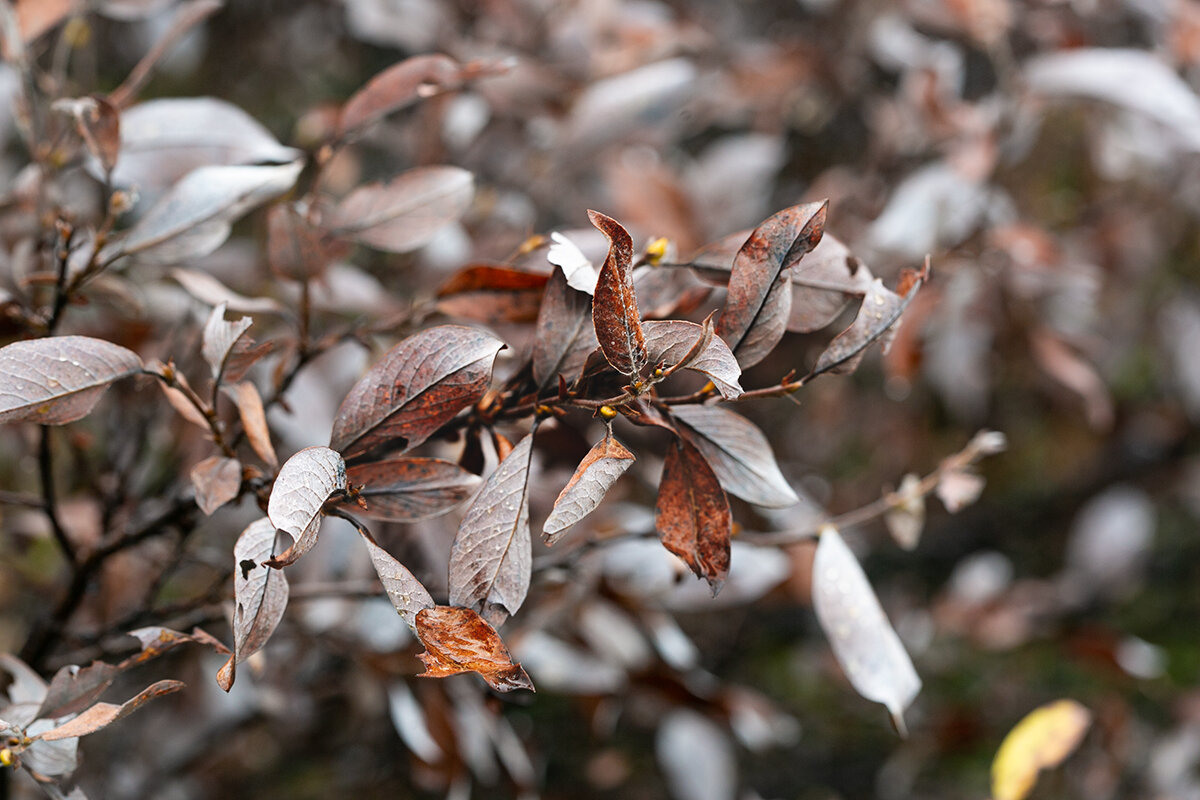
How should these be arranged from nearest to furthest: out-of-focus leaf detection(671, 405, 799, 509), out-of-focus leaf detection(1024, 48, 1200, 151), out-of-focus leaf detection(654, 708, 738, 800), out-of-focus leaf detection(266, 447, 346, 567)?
out-of-focus leaf detection(266, 447, 346, 567) < out-of-focus leaf detection(671, 405, 799, 509) < out-of-focus leaf detection(1024, 48, 1200, 151) < out-of-focus leaf detection(654, 708, 738, 800)

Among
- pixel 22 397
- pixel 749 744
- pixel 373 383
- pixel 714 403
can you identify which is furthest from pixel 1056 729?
pixel 22 397

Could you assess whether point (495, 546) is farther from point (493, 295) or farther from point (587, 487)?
point (493, 295)

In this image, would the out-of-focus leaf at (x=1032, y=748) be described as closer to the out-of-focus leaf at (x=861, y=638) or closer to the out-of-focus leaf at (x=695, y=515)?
the out-of-focus leaf at (x=861, y=638)

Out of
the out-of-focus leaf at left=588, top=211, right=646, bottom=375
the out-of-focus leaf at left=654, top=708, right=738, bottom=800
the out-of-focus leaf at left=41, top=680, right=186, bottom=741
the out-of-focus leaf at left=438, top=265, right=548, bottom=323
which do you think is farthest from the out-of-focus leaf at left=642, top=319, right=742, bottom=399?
the out-of-focus leaf at left=654, top=708, right=738, bottom=800

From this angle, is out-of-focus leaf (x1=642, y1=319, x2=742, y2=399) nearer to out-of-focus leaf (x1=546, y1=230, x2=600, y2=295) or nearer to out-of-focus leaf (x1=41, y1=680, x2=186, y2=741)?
out-of-focus leaf (x1=546, y1=230, x2=600, y2=295)

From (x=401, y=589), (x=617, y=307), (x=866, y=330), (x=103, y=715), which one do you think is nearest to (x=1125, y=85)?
(x=866, y=330)

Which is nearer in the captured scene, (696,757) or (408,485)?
(408,485)
